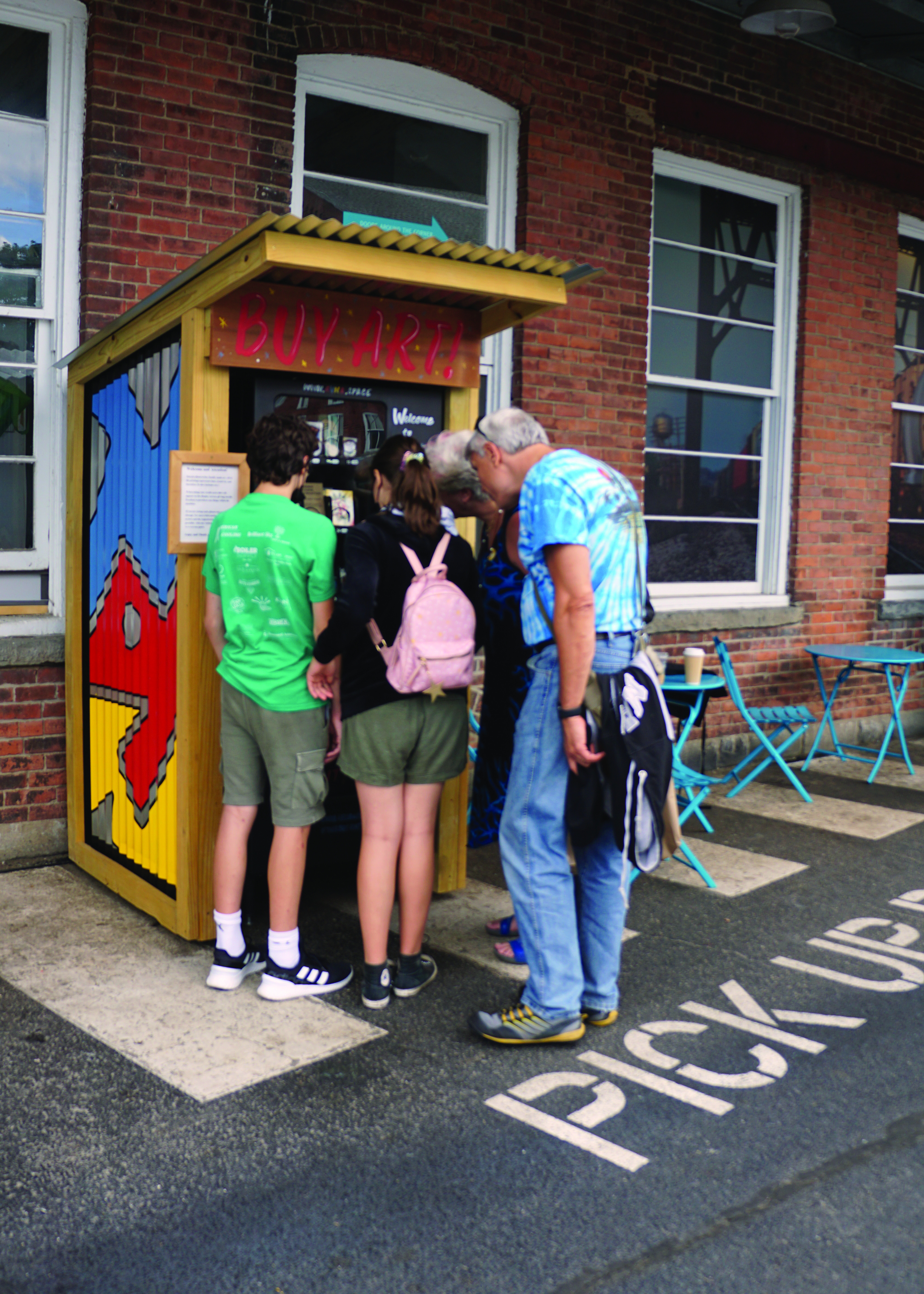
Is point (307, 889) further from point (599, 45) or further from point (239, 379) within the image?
point (599, 45)

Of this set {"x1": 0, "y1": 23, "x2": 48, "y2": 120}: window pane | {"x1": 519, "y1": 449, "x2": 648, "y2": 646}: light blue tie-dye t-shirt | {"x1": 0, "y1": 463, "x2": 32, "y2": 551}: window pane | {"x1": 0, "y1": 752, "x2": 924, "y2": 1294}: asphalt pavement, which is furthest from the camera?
{"x1": 0, "y1": 463, "x2": 32, "y2": 551}: window pane

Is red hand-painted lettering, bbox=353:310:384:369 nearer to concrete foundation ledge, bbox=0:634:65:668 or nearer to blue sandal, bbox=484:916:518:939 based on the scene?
concrete foundation ledge, bbox=0:634:65:668

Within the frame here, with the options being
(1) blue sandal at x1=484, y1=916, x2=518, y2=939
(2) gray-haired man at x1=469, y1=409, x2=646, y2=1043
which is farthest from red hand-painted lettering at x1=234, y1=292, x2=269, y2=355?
(1) blue sandal at x1=484, y1=916, x2=518, y2=939

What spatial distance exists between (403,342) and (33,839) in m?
2.83

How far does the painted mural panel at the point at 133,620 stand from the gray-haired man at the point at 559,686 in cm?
139

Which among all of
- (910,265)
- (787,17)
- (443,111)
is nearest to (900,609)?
(910,265)

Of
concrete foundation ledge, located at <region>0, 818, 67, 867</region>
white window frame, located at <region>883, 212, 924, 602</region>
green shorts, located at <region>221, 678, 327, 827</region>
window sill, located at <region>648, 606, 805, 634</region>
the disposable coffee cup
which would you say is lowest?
concrete foundation ledge, located at <region>0, 818, 67, 867</region>

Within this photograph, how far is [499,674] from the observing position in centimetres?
416

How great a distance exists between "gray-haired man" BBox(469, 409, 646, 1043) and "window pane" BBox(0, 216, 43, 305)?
291 centimetres

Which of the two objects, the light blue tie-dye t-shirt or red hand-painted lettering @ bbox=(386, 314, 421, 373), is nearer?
the light blue tie-dye t-shirt

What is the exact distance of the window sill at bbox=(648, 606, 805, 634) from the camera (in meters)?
7.49

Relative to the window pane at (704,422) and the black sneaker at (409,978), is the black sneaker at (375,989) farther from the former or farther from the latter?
the window pane at (704,422)

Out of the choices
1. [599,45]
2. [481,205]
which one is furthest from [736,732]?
[599,45]

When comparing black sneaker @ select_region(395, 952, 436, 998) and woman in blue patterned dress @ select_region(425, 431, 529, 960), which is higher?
woman in blue patterned dress @ select_region(425, 431, 529, 960)
